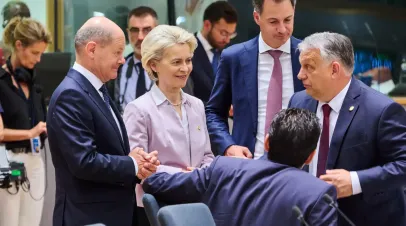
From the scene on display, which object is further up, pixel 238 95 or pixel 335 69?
pixel 335 69

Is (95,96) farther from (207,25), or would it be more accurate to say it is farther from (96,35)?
(207,25)

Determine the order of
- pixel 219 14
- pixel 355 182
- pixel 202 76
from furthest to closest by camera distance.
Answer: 1. pixel 219 14
2. pixel 202 76
3. pixel 355 182

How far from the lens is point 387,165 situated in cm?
283

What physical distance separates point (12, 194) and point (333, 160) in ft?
8.08

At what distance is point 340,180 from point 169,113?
809 mm

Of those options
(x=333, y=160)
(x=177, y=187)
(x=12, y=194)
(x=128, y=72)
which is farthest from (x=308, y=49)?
(x=12, y=194)

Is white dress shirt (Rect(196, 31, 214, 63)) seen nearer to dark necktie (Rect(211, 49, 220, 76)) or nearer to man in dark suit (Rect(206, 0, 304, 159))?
dark necktie (Rect(211, 49, 220, 76))

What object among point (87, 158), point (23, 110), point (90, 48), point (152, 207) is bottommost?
point (23, 110)

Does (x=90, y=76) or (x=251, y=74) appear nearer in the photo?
(x=90, y=76)

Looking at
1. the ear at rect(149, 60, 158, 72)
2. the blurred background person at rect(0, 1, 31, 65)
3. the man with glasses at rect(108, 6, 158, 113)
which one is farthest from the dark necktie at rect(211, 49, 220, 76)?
the ear at rect(149, 60, 158, 72)

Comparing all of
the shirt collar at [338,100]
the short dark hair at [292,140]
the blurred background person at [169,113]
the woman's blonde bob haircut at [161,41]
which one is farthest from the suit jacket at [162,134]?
the short dark hair at [292,140]

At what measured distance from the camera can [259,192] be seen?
7.86 ft

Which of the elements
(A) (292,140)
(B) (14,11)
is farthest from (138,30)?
(A) (292,140)

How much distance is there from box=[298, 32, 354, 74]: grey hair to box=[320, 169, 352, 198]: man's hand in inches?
16.7
